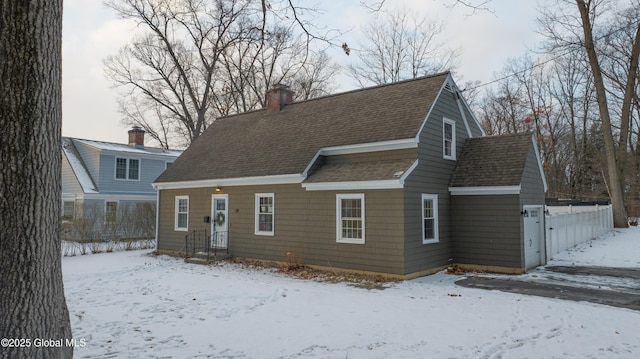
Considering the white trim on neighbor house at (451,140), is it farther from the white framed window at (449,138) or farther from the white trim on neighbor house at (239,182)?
the white trim on neighbor house at (239,182)

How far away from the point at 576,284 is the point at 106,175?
2284cm

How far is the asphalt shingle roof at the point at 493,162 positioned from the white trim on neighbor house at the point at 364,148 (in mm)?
2485

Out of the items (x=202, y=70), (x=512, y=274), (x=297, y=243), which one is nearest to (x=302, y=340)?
(x=297, y=243)

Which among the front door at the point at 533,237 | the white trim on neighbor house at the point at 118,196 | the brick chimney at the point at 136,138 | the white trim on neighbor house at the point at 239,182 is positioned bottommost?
the front door at the point at 533,237

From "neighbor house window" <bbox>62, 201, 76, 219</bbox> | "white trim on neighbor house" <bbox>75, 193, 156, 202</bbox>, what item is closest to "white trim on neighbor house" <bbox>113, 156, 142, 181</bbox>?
"white trim on neighbor house" <bbox>75, 193, 156, 202</bbox>

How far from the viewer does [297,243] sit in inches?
522

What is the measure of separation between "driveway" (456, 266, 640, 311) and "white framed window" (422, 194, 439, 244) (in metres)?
1.55

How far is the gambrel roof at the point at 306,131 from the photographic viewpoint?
1302cm

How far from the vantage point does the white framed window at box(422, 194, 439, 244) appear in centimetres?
1229

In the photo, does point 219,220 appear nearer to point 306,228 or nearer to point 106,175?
point 306,228

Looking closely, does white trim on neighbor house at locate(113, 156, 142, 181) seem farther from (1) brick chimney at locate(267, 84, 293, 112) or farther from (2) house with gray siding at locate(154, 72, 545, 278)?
(1) brick chimney at locate(267, 84, 293, 112)

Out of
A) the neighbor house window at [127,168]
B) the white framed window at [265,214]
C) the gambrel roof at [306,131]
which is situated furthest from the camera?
the neighbor house window at [127,168]

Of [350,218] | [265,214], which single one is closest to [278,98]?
[265,214]

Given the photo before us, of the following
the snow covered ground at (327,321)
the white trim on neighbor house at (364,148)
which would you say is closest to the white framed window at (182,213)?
the snow covered ground at (327,321)
